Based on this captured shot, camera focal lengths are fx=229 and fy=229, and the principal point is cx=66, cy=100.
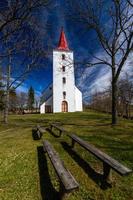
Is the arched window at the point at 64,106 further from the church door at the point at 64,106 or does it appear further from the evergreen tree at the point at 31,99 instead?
the evergreen tree at the point at 31,99

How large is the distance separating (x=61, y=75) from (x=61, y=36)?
12167 millimetres

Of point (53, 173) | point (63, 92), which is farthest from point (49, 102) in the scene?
point (53, 173)

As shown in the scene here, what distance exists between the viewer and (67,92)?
5166 centimetres

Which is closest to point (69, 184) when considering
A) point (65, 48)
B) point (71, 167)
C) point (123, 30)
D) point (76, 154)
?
point (71, 167)

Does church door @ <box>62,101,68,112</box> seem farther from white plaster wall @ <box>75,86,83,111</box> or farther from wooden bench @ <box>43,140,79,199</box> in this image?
wooden bench @ <box>43,140,79,199</box>

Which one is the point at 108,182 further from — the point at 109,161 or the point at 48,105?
the point at 48,105

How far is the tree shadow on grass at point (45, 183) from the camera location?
5.14 metres

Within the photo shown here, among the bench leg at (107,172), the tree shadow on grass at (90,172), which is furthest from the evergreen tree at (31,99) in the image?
the bench leg at (107,172)

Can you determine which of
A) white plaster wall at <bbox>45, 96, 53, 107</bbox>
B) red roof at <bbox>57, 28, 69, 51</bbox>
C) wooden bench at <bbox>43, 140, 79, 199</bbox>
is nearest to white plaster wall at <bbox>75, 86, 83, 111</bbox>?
white plaster wall at <bbox>45, 96, 53, 107</bbox>

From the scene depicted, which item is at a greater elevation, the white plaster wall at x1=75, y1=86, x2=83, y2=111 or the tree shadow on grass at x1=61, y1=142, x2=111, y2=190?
the white plaster wall at x1=75, y1=86, x2=83, y2=111

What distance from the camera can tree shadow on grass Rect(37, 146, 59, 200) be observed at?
202 inches

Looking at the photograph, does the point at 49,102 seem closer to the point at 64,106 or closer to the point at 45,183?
the point at 64,106

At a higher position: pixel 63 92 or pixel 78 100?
pixel 63 92

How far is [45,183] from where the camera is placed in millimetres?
5863
